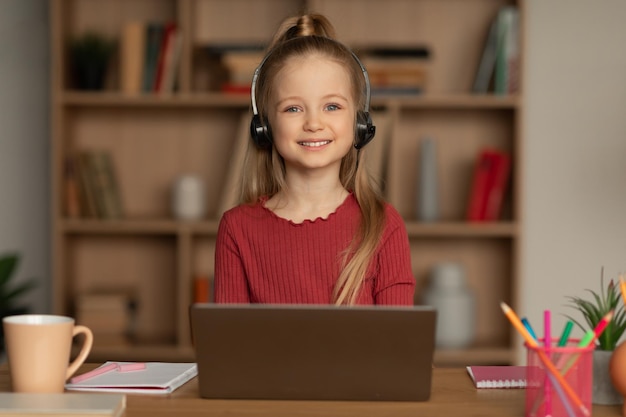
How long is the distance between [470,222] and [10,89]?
194cm

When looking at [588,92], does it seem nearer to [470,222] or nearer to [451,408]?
[470,222]

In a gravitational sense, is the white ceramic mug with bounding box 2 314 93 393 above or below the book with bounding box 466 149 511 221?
below

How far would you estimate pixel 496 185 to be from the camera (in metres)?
3.42

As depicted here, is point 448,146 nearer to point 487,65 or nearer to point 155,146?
point 487,65

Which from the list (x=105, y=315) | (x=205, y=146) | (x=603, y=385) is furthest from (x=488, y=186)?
(x=603, y=385)

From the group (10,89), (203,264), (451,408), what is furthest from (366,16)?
(451,408)

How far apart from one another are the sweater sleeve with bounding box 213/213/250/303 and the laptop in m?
0.53

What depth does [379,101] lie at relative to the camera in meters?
3.38

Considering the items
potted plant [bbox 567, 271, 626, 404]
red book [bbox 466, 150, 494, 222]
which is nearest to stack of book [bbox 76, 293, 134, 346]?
red book [bbox 466, 150, 494, 222]

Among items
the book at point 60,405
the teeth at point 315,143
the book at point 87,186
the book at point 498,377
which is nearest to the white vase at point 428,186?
the book at point 87,186

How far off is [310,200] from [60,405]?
2.44 ft

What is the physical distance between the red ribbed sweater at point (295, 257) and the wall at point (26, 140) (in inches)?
86.7

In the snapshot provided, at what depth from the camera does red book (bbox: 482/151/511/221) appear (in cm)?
341

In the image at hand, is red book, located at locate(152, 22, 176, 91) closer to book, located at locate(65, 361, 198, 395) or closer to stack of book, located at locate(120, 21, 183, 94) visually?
stack of book, located at locate(120, 21, 183, 94)
